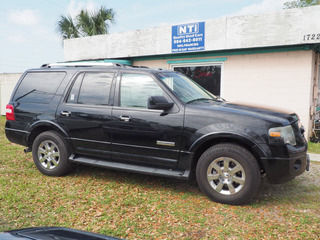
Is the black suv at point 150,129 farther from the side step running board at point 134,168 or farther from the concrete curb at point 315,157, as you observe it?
the concrete curb at point 315,157

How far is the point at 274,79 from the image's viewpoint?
8.88m

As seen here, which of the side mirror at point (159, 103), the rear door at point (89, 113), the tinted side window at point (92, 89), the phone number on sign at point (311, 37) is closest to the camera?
the side mirror at point (159, 103)

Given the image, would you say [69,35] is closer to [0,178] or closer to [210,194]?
[0,178]

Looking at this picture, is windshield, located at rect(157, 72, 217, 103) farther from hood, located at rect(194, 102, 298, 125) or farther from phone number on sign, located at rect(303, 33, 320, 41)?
phone number on sign, located at rect(303, 33, 320, 41)

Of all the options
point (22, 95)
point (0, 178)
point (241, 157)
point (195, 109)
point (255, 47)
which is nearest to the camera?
point (241, 157)

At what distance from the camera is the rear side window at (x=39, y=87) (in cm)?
510

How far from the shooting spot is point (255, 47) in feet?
29.0

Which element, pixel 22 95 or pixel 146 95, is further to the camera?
pixel 22 95

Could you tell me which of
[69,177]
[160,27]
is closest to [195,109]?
[69,177]

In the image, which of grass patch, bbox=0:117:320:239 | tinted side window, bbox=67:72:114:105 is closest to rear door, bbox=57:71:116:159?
tinted side window, bbox=67:72:114:105

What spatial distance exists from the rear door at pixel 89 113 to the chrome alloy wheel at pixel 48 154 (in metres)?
0.44

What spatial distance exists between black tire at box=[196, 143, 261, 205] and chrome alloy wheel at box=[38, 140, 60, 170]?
2.59 meters

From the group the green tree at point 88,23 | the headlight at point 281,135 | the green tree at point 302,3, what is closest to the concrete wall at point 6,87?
the green tree at point 88,23

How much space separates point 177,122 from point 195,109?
0.32 meters
